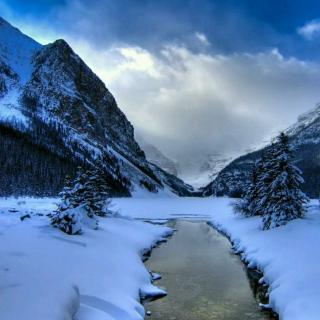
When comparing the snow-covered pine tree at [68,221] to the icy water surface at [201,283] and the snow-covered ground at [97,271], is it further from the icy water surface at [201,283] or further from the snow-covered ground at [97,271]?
the icy water surface at [201,283]

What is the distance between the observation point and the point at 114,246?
31.5 metres

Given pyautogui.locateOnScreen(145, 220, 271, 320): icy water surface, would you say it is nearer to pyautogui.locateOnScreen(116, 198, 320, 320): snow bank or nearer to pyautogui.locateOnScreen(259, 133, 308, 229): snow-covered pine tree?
pyautogui.locateOnScreen(116, 198, 320, 320): snow bank

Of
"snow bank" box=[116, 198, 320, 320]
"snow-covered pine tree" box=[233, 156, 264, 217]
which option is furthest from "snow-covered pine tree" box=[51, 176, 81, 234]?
"snow-covered pine tree" box=[233, 156, 264, 217]

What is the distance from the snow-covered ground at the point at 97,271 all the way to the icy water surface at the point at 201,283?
123 centimetres

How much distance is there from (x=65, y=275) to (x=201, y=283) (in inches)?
377

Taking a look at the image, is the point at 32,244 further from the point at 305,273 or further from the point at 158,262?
the point at 305,273

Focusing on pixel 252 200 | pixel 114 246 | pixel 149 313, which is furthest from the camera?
pixel 252 200

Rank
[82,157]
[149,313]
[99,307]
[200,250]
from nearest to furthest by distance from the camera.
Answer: [99,307]
[149,313]
[200,250]
[82,157]

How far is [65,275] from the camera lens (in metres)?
20.1

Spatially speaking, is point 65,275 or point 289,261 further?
point 289,261

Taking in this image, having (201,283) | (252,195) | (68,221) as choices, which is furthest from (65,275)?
(252,195)

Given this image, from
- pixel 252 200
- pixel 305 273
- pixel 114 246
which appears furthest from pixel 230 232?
pixel 305 273

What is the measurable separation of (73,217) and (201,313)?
1418 centimetres

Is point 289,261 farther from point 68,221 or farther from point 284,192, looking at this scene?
point 68,221
